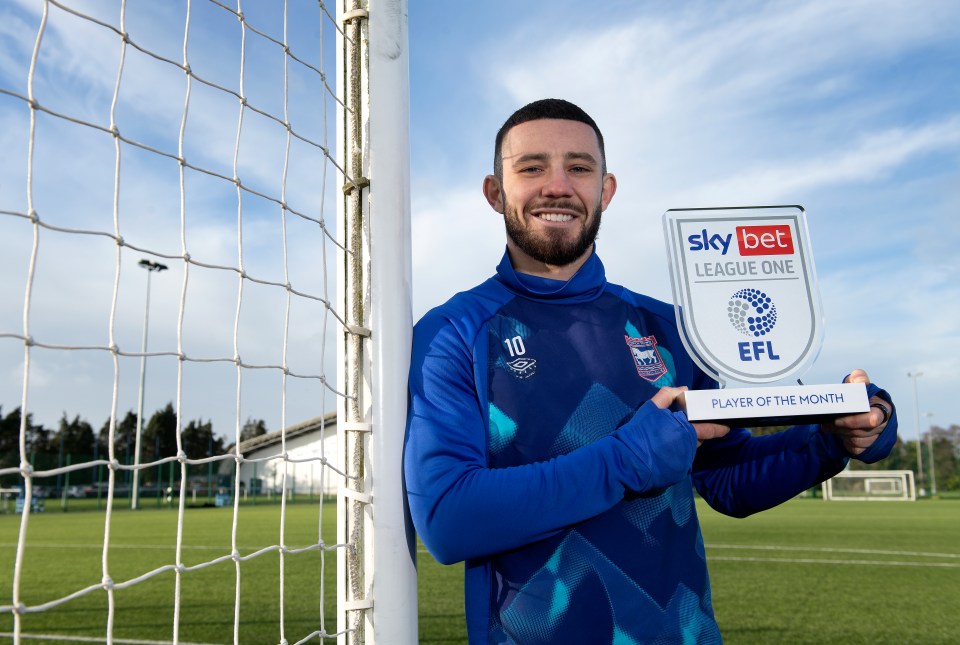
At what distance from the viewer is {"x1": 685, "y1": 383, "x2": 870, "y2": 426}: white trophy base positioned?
1.43m

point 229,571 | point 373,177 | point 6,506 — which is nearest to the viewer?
point 373,177

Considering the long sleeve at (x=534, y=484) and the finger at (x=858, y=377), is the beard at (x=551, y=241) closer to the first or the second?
the long sleeve at (x=534, y=484)

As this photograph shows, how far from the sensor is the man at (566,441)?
1.37 m

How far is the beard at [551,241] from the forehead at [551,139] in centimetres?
12

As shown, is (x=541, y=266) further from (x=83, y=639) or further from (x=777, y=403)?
(x=83, y=639)

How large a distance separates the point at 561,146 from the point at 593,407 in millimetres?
550

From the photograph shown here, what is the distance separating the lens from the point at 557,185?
1615 mm

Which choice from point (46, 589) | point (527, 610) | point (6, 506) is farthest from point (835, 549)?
point (6, 506)

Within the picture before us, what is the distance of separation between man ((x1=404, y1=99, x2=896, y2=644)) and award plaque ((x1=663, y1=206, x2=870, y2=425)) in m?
0.09

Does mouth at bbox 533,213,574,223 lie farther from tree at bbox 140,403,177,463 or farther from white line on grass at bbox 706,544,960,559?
tree at bbox 140,403,177,463

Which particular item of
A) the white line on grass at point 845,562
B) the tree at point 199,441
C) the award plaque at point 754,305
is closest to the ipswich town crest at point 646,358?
the award plaque at point 754,305

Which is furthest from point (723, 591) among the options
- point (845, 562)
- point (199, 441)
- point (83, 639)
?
point (199, 441)

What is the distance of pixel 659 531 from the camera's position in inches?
60.8

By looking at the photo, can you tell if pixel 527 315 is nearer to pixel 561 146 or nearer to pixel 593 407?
pixel 593 407
